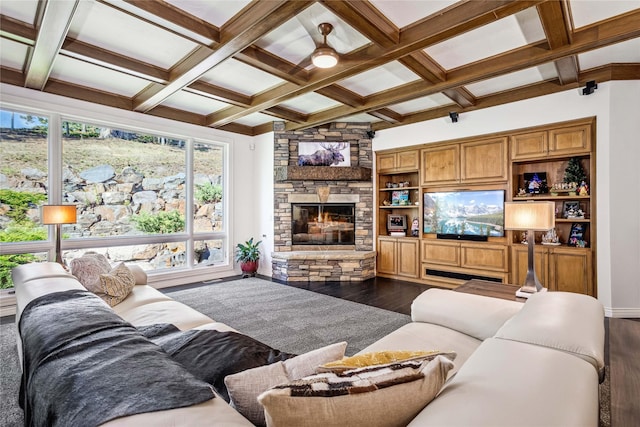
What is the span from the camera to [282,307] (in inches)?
157

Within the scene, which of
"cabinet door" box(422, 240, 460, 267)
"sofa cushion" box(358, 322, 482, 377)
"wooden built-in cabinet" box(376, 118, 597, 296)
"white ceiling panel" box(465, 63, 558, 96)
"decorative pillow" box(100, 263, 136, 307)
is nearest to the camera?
"sofa cushion" box(358, 322, 482, 377)

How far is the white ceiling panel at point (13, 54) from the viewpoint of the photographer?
3161 mm

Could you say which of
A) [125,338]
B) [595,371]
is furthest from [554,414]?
[125,338]

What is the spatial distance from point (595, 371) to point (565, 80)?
157 inches

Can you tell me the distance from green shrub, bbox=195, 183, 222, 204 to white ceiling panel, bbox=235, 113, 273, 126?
1.28 metres

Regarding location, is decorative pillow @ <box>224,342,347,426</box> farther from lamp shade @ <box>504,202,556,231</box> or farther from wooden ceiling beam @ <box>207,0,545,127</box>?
wooden ceiling beam @ <box>207,0,545,127</box>

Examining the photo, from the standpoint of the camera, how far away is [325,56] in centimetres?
290

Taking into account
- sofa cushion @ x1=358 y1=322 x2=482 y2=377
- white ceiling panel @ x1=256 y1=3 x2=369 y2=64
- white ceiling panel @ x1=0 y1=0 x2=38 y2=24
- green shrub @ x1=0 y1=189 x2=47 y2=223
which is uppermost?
white ceiling panel @ x1=0 y1=0 x2=38 y2=24

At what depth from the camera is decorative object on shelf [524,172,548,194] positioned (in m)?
4.33

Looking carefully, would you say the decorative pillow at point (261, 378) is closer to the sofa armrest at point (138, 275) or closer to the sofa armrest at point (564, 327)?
the sofa armrest at point (564, 327)

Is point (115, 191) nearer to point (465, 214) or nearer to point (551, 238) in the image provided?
point (465, 214)

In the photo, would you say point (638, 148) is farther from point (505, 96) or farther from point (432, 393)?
point (432, 393)

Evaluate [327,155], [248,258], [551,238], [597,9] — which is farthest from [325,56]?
[248,258]

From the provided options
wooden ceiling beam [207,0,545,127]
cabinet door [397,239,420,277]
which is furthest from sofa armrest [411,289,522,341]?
cabinet door [397,239,420,277]
